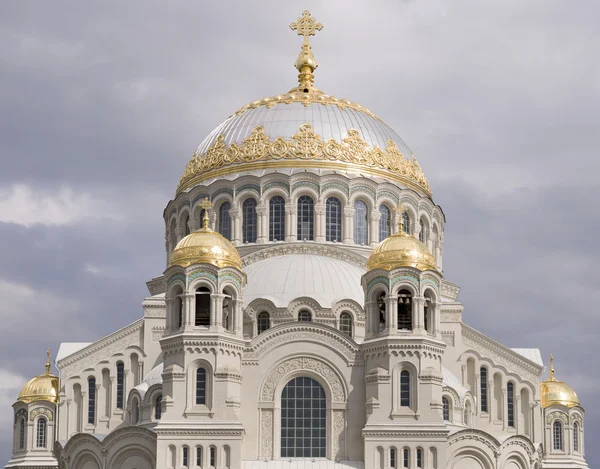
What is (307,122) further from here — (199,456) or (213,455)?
(199,456)

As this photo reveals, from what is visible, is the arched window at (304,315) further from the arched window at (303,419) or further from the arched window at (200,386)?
the arched window at (200,386)

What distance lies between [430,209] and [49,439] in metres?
17.5

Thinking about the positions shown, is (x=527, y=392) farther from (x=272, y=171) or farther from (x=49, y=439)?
(x=49, y=439)

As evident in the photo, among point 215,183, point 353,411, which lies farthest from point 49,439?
point 353,411

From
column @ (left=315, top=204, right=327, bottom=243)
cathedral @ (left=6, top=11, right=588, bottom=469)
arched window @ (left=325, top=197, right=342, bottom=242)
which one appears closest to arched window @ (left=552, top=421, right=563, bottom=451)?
cathedral @ (left=6, top=11, right=588, bottom=469)

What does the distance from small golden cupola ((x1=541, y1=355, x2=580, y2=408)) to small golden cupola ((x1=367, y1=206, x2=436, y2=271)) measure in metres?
10.9

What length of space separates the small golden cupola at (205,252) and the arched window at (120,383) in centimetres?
773

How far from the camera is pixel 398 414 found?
146 feet

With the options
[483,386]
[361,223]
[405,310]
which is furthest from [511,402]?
[405,310]

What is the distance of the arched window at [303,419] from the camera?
45.2 metres

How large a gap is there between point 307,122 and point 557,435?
50.6 ft

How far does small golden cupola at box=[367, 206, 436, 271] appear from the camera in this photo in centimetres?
4588

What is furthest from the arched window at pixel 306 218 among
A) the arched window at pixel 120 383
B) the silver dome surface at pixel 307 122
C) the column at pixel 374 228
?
the arched window at pixel 120 383

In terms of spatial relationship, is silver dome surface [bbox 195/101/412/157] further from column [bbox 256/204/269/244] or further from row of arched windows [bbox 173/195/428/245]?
column [bbox 256/204/269/244]
